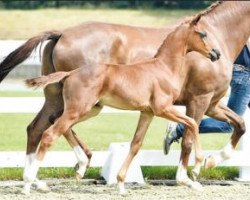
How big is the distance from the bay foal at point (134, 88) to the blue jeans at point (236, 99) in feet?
3.48

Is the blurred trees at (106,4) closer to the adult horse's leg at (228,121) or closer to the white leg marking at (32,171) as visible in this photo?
the adult horse's leg at (228,121)

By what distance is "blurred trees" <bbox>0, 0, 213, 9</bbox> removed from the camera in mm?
39969

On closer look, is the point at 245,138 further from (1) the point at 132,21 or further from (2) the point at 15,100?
(1) the point at 132,21

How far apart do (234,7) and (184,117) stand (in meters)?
1.73

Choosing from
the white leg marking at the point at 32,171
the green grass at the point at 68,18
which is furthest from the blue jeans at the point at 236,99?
the green grass at the point at 68,18

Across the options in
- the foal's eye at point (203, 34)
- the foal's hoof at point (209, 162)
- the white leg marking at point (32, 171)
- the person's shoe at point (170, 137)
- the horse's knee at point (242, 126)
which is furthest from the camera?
the person's shoe at point (170, 137)

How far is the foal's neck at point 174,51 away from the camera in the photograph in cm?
798

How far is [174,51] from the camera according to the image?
26.3 ft

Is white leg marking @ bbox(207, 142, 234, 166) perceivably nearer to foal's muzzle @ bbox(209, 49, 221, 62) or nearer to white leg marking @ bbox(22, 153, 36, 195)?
foal's muzzle @ bbox(209, 49, 221, 62)

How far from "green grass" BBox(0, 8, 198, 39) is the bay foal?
23646 mm

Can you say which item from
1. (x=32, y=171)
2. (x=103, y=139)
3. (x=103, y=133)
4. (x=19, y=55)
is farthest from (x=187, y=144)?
(x=103, y=133)

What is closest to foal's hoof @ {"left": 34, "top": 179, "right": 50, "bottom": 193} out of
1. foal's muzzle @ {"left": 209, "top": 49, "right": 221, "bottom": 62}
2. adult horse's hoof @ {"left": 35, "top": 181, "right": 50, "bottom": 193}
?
adult horse's hoof @ {"left": 35, "top": 181, "right": 50, "bottom": 193}

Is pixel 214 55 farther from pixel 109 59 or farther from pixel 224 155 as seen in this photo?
pixel 224 155

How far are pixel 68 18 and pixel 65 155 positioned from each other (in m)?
26.6
